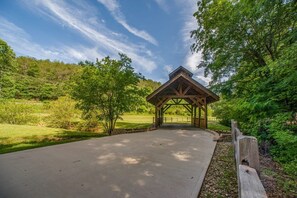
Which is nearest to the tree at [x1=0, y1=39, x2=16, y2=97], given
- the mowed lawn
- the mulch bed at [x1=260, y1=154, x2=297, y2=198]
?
the mowed lawn

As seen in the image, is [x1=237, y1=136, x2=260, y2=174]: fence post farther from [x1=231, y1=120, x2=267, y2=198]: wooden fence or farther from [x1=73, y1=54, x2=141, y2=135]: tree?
[x1=73, y1=54, x2=141, y2=135]: tree

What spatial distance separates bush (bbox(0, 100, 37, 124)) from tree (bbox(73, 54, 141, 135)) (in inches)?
337

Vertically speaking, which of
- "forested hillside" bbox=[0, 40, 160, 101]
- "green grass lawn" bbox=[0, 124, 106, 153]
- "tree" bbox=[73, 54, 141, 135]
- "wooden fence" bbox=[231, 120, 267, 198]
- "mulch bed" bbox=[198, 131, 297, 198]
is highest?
"forested hillside" bbox=[0, 40, 160, 101]

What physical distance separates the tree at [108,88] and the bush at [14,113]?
856 centimetres

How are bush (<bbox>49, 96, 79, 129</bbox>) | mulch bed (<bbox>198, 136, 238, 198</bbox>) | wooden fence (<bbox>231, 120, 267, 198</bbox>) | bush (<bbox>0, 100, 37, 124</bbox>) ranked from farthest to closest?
bush (<bbox>49, 96, 79, 129</bbox>), bush (<bbox>0, 100, 37, 124</bbox>), mulch bed (<bbox>198, 136, 238, 198</bbox>), wooden fence (<bbox>231, 120, 267, 198</bbox>)

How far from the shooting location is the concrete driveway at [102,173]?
3039 millimetres

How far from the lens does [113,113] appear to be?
12203 millimetres

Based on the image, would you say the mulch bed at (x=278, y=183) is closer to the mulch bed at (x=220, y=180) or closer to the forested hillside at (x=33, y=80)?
the mulch bed at (x=220, y=180)

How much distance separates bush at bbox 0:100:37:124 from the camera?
615 inches

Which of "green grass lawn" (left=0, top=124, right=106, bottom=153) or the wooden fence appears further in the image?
"green grass lawn" (left=0, top=124, right=106, bottom=153)

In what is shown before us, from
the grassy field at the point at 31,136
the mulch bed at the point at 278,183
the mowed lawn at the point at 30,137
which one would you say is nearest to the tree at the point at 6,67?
the grassy field at the point at 31,136

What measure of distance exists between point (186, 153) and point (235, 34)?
645cm

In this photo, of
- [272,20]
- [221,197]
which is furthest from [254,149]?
[272,20]

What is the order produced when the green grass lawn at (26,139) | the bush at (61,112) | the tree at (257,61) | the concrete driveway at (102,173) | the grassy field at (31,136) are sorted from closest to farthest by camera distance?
the concrete driveway at (102,173)
the tree at (257,61)
the green grass lawn at (26,139)
the grassy field at (31,136)
the bush at (61,112)
